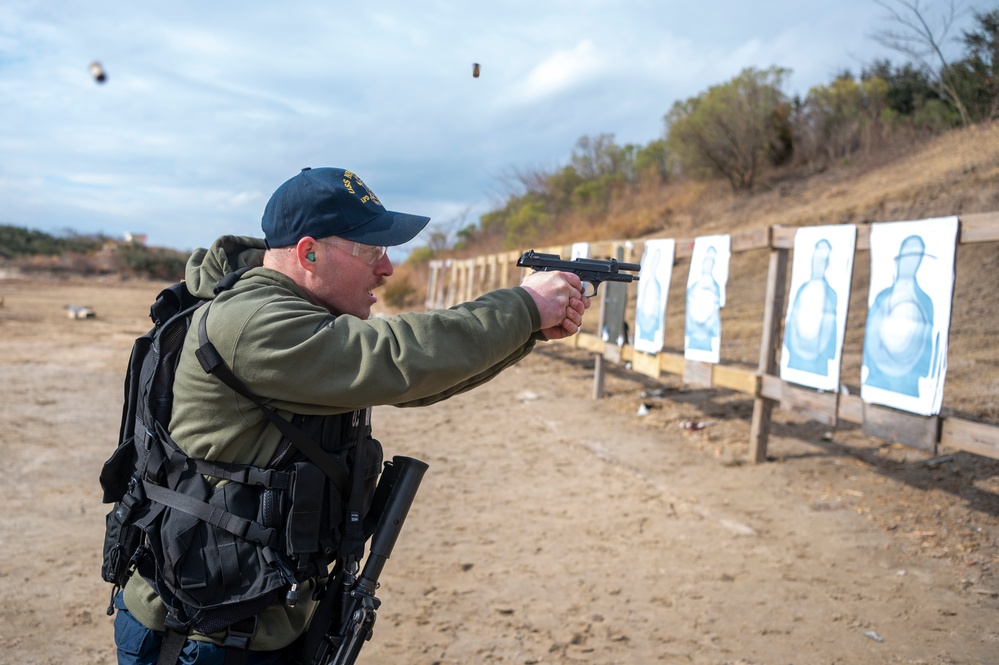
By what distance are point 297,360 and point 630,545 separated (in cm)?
370

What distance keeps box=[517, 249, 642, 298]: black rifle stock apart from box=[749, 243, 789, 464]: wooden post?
4264 mm

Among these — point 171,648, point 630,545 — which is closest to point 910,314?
point 630,545

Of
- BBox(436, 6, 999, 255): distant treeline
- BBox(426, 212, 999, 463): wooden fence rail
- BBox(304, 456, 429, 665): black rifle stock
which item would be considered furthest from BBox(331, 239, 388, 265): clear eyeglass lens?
BBox(436, 6, 999, 255): distant treeline

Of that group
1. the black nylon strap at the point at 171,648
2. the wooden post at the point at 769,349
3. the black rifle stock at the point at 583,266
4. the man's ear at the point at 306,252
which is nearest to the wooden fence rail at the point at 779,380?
the wooden post at the point at 769,349

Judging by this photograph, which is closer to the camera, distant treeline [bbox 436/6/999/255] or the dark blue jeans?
the dark blue jeans

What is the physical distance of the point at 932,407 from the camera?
190 inches

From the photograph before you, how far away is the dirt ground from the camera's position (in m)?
3.60

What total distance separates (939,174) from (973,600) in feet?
34.7

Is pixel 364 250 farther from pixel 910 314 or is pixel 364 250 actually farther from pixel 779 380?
pixel 779 380

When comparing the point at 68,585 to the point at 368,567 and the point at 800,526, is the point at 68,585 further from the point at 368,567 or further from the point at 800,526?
the point at 800,526

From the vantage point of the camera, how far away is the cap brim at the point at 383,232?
1812 millimetres

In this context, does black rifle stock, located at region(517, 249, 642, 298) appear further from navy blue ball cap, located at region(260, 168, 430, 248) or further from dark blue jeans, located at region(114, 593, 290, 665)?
dark blue jeans, located at region(114, 593, 290, 665)

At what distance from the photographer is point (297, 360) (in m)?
1.58

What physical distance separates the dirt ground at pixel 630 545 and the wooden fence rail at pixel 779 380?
0.55 meters
